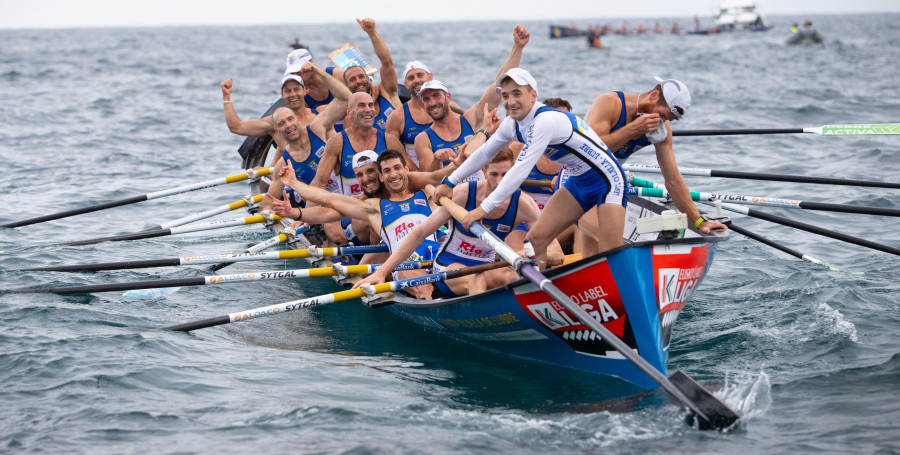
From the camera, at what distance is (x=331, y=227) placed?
32.4 feet

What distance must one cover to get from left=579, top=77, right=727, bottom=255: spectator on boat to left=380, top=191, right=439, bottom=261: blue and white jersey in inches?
61.4

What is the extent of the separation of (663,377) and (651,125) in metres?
2.16

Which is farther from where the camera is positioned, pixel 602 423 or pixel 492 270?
pixel 492 270

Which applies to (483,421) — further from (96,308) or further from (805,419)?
(96,308)

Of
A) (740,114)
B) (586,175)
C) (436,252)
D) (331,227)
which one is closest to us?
(586,175)

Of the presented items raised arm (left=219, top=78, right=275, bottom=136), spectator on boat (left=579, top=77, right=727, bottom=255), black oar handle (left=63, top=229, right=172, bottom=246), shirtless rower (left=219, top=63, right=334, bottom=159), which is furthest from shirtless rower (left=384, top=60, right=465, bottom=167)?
black oar handle (left=63, top=229, right=172, bottom=246)

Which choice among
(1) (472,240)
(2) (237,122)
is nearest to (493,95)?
(1) (472,240)

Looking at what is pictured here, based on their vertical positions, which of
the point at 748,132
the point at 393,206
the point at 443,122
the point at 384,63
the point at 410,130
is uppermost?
the point at 384,63

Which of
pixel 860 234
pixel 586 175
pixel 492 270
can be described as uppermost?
pixel 586 175

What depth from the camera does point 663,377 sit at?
561cm

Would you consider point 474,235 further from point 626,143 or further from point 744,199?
point 744,199

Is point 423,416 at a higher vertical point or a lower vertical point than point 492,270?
lower

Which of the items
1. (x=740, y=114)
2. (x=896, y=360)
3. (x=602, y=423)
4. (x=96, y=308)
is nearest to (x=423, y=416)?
(x=602, y=423)

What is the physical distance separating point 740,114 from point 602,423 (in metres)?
20.5
